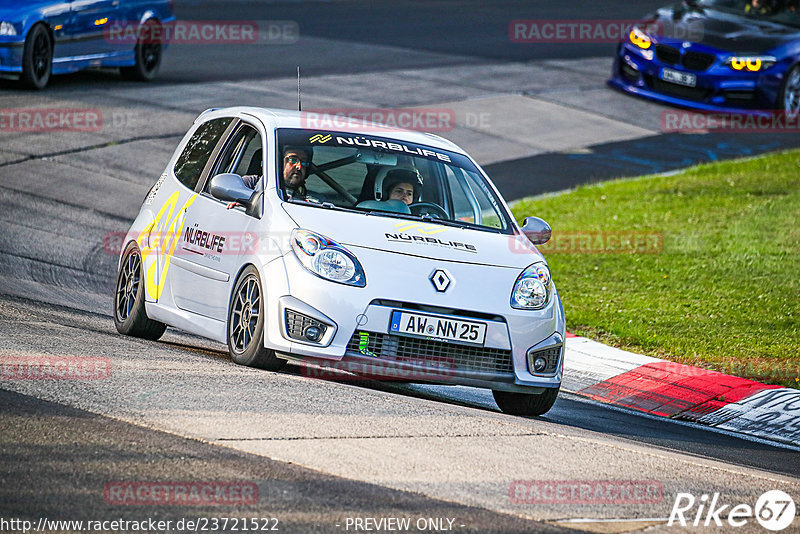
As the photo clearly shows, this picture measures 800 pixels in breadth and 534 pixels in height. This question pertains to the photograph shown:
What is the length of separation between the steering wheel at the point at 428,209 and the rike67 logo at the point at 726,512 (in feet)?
9.88

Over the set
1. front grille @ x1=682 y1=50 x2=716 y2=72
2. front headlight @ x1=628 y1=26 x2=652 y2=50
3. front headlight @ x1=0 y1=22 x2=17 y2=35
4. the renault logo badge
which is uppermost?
the renault logo badge

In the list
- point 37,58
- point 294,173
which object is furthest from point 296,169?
point 37,58

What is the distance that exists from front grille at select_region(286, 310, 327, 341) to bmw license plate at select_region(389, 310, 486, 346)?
0.41 m

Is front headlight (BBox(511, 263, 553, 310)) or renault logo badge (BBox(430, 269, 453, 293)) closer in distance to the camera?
renault logo badge (BBox(430, 269, 453, 293))

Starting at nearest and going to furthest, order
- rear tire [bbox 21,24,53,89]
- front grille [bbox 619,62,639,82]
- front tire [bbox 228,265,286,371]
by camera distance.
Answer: front tire [bbox 228,265,286,371], rear tire [bbox 21,24,53,89], front grille [bbox 619,62,639,82]

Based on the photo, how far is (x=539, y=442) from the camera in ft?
21.6

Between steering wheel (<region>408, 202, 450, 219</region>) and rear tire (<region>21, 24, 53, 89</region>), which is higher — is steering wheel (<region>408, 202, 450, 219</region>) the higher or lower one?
the higher one

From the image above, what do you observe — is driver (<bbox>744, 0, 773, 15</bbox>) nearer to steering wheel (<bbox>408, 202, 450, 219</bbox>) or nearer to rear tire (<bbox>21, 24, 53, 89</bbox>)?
rear tire (<bbox>21, 24, 53, 89</bbox>)

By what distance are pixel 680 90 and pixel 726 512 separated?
16270 millimetres

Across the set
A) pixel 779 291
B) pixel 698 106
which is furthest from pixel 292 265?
pixel 698 106

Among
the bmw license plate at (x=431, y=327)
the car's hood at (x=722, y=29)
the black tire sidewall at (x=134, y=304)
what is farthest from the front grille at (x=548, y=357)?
the car's hood at (x=722, y=29)

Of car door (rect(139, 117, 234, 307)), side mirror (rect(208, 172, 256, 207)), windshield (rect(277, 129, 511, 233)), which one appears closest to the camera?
side mirror (rect(208, 172, 256, 207))

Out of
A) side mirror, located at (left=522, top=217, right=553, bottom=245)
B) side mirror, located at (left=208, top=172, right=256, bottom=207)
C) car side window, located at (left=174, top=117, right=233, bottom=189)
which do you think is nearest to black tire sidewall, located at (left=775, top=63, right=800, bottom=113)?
side mirror, located at (left=522, top=217, right=553, bottom=245)

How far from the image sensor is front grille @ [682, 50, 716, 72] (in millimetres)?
20531
